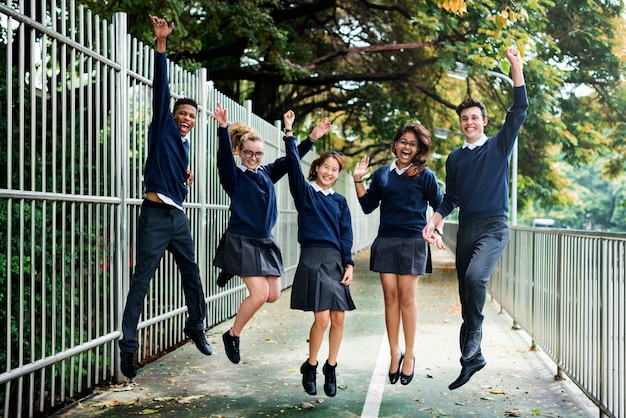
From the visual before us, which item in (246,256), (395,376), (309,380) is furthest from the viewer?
(246,256)

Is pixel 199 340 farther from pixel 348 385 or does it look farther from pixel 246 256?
pixel 348 385

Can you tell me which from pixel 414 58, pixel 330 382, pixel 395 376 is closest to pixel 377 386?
pixel 395 376

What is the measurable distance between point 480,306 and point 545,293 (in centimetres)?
313

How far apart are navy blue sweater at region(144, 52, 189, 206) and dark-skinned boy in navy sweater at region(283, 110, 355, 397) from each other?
93cm

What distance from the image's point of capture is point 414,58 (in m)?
21.5

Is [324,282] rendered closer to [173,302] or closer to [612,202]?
[173,302]

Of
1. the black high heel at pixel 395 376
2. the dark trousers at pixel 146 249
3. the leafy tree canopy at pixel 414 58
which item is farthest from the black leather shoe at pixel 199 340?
the leafy tree canopy at pixel 414 58

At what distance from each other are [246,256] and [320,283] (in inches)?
28.4

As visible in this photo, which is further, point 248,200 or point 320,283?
point 248,200

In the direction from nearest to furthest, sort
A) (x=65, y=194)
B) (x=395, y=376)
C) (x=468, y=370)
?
(x=468, y=370)
(x=65, y=194)
(x=395, y=376)

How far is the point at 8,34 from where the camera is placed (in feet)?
16.1

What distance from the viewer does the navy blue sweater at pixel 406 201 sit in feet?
20.7

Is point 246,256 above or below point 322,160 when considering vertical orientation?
below

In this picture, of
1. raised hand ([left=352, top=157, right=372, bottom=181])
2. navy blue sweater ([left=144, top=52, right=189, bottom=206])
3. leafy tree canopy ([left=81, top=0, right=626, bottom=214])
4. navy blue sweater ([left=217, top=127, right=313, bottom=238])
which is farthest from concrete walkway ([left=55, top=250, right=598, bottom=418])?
leafy tree canopy ([left=81, top=0, right=626, bottom=214])
